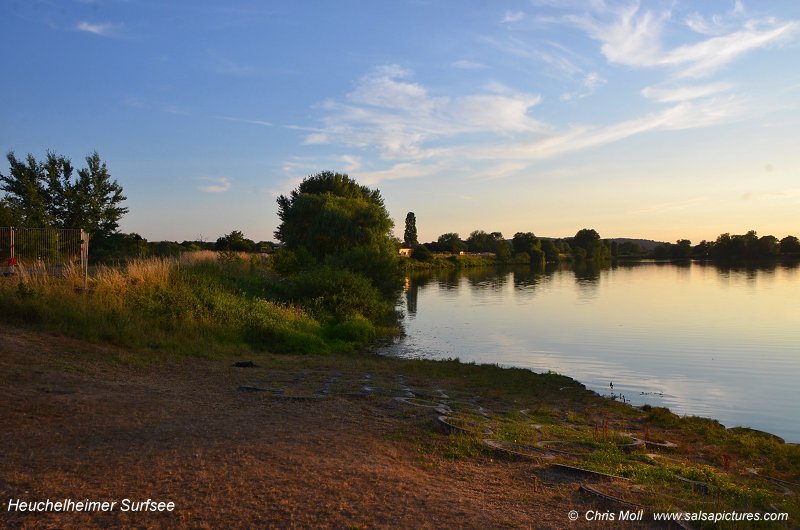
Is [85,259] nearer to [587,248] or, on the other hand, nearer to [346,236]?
[346,236]

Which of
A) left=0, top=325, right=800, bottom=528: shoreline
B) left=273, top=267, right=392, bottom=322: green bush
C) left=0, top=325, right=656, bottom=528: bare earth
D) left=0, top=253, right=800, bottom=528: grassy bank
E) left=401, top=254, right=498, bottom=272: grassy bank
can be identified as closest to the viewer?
left=0, top=325, right=656, bottom=528: bare earth

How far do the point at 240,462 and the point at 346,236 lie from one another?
34800 mm

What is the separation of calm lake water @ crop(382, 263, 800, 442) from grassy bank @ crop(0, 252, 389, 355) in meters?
3.59

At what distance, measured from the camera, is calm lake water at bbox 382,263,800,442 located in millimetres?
15227

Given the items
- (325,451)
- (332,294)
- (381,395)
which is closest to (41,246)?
(332,294)

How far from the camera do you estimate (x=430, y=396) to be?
443 inches

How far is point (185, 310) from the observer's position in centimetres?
1658

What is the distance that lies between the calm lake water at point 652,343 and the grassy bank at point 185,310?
3.59 m

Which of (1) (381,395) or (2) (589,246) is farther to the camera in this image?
(2) (589,246)

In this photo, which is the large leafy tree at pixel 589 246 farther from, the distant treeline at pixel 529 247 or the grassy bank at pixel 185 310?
the grassy bank at pixel 185 310

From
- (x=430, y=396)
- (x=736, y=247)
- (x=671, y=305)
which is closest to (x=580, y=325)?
(x=671, y=305)

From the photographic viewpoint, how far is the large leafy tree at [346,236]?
3375 centimetres

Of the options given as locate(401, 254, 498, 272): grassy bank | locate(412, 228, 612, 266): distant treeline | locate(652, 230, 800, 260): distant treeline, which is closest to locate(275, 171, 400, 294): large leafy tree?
locate(401, 254, 498, 272): grassy bank

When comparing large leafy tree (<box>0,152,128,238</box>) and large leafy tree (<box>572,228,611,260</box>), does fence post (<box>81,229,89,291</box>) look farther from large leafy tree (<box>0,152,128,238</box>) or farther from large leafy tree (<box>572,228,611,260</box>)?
large leafy tree (<box>572,228,611,260</box>)
